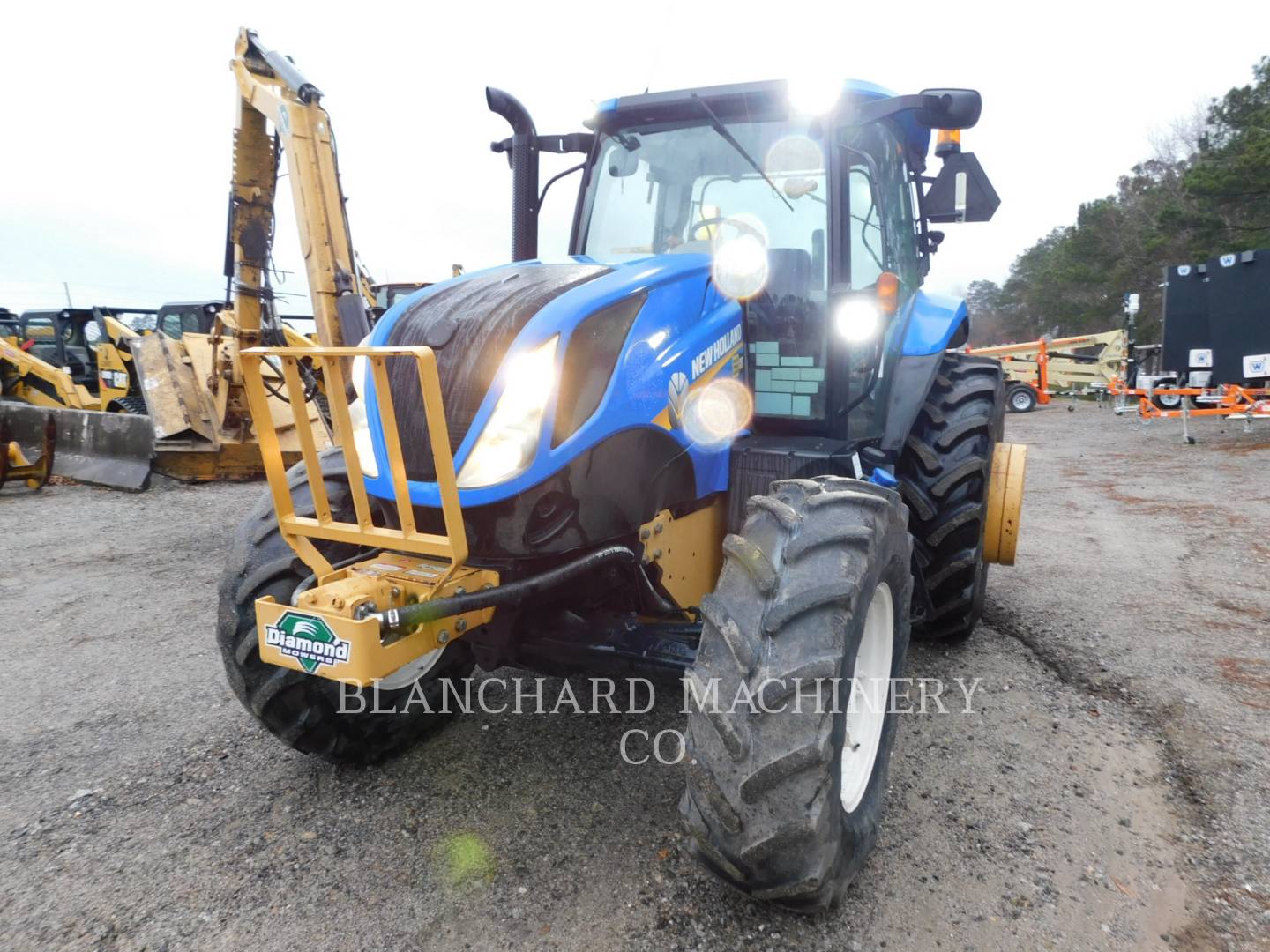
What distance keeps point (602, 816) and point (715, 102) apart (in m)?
2.52

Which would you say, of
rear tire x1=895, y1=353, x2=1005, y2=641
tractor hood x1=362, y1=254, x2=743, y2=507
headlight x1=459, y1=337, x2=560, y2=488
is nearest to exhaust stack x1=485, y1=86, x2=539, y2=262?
tractor hood x1=362, y1=254, x2=743, y2=507

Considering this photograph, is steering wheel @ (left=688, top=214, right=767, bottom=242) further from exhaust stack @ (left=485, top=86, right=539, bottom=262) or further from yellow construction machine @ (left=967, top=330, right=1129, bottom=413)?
yellow construction machine @ (left=967, top=330, right=1129, bottom=413)

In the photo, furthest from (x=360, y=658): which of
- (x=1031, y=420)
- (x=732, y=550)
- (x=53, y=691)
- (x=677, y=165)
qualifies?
(x=1031, y=420)

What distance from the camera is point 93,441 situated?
8242 mm

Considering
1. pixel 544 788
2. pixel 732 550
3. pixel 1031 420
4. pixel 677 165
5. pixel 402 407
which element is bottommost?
pixel 1031 420

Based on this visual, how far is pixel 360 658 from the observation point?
5.85 ft

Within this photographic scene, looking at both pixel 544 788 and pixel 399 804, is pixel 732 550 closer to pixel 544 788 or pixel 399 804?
pixel 544 788

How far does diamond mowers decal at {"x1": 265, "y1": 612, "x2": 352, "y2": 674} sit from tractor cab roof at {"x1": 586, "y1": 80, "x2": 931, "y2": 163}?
2.10m

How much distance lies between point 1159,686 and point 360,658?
10.3 feet

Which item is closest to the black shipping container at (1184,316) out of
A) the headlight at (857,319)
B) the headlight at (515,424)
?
the headlight at (857,319)

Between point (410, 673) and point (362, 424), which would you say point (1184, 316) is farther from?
point (362, 424)

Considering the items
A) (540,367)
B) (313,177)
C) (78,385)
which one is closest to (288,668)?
(540,367)

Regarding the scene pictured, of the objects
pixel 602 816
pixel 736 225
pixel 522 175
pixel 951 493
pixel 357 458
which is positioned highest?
pixel 522 175

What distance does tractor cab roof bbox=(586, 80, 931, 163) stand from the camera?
2832mm
